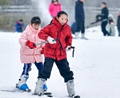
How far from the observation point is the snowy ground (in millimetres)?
8016

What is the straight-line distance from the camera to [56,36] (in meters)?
7.23

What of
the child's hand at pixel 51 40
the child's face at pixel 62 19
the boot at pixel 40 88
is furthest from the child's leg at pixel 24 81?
the child's face at pixel 62 19

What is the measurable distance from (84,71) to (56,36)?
2.84m

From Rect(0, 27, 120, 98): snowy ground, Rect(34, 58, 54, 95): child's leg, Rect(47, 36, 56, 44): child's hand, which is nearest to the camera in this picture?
Rect(47, 36, 56, 44): child's hand

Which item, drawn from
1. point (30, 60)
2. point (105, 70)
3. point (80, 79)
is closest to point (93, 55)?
point (105, 70)

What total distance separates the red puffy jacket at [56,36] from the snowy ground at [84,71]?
2.42 ft

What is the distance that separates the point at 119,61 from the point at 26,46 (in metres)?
3.68

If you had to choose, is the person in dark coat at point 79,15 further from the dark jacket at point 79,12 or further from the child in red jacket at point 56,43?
the child in red jacket at point 56,43

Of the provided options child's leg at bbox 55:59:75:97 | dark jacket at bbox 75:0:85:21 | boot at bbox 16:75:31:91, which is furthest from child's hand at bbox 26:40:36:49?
dark jacket at bbox 75:0:85:21

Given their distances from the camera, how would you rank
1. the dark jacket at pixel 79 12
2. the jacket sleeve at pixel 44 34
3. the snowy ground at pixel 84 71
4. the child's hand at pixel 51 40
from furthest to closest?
1. the dark jacket at pixel 79 12
2. the snowy ground at pixel 84 71
3. the jacket sleeve at pixel 44 34
4. the child's hand at pixel 51 40

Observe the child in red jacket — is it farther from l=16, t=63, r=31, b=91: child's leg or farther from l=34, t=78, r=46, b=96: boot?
l=16, t=63, r=31, b=91: child's leg

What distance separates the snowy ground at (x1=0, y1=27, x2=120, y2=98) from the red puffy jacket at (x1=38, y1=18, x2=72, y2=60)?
739 mm

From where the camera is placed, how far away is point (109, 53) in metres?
11.8

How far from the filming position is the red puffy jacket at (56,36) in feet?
23.7
